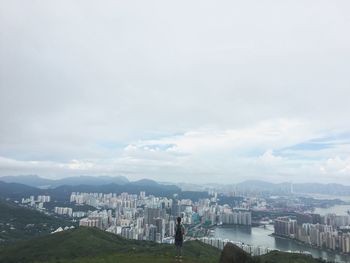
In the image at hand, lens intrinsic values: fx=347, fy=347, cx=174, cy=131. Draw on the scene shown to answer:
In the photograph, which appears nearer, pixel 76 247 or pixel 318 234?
pixel 76 247

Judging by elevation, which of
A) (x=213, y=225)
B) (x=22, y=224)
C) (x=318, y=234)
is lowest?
(x=213, y=225)

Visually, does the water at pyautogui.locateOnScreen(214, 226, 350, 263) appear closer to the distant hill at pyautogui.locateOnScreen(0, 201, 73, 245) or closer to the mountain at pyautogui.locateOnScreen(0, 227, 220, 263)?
the mountain at pyautogui.locateOnScreen(0, 227, 220, 263)

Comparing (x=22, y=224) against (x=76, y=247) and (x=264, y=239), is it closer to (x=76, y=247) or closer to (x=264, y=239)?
(x=76, y=247)

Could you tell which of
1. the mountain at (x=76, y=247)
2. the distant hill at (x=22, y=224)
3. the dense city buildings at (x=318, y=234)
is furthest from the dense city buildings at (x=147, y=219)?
the mountain at (x=76, y=247)

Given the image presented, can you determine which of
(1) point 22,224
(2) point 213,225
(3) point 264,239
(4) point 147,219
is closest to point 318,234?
(3) point 264,239

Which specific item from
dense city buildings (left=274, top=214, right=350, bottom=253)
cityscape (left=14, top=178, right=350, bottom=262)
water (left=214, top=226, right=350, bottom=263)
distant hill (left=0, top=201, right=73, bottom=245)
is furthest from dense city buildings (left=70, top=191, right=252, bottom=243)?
dense city buildings (left=274, top=214, right=350, bottom=253)

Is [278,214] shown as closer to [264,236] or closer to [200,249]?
[264,236]
